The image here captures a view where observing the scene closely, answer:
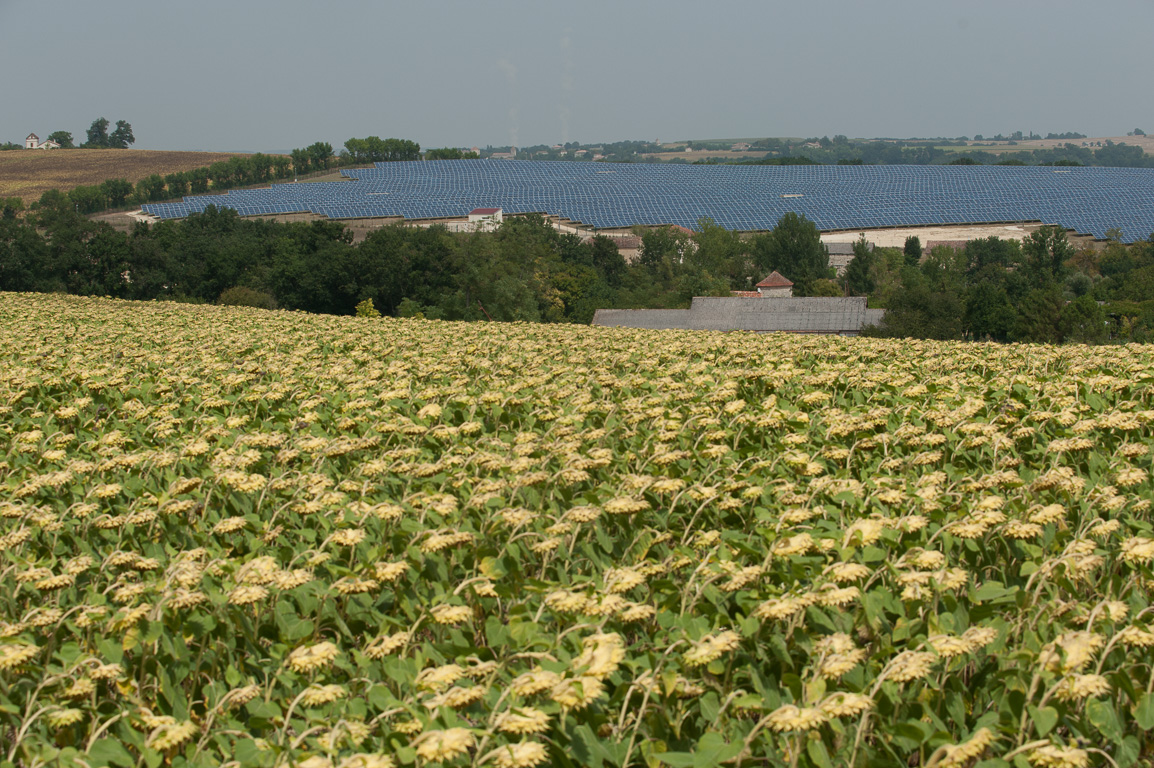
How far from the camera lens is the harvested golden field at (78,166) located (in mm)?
Result: 134875

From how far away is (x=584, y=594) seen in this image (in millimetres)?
3760

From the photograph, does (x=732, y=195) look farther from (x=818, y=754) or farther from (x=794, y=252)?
(x=818, y=754)

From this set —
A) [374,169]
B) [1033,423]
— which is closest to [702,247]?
[374,169]

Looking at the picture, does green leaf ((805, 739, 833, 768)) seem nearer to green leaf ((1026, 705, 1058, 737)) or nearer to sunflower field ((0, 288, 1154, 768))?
sunflower field ((0, 288, 1154, 768))

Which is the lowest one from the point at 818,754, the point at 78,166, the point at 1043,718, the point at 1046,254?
the point at 1046,254

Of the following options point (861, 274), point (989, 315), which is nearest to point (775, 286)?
point (861, 274)

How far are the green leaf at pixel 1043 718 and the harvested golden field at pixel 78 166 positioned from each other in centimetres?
14208

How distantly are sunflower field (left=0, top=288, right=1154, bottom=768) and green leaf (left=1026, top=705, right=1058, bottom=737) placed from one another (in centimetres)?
1

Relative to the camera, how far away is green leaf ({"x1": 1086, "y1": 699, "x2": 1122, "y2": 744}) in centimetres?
332

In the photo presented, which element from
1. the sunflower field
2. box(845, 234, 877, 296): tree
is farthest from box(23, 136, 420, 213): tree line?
the sunflower field

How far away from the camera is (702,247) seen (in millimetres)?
100250

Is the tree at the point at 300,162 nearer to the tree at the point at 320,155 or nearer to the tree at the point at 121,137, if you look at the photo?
the tree at the point at 320,155

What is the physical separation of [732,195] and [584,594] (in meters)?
147

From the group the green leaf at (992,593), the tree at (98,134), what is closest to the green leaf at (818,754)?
the green leaf at (992,593)
